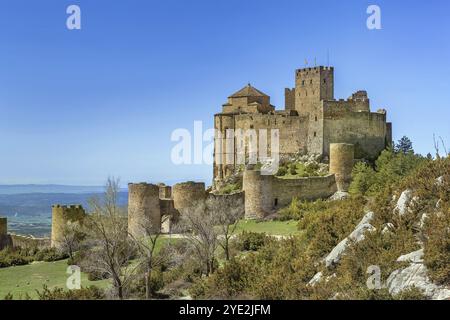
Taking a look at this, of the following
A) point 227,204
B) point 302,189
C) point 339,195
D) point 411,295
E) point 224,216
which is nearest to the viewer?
point 411,295

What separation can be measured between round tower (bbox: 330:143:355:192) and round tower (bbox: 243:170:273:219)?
5.86 metres

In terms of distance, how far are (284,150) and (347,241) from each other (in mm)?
30152

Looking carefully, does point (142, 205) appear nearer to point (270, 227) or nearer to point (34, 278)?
point (270, 227)

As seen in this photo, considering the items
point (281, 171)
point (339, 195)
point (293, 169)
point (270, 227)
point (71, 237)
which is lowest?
point (71, 237)

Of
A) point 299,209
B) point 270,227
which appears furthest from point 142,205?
point 299,209

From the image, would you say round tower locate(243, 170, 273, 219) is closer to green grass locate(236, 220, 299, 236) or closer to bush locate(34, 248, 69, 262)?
green grass locate(236, 220, 299, 236)

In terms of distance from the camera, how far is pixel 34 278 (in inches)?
1159

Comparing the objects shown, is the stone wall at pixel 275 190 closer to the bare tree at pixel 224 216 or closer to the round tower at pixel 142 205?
the bare tree at pixel 224 216

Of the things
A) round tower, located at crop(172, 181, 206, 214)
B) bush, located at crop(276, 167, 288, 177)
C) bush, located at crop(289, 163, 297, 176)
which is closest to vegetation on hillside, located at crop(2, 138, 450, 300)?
round tower, located at crop(172, 181, 206, 214)

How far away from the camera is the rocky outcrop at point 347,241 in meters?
18.6

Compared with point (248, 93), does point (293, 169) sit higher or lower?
lower

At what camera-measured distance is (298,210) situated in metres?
37.7

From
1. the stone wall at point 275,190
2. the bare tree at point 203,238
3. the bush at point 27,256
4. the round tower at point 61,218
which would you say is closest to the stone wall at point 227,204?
the stone wall at point 275,190
